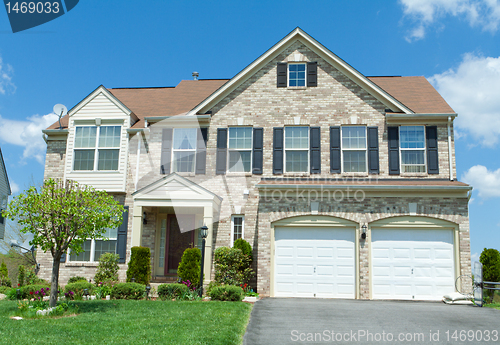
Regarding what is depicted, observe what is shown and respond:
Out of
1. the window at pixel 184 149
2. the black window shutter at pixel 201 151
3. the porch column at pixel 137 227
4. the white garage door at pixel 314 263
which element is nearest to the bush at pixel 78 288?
the porch column at pixel 137 227

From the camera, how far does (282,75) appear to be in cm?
1784

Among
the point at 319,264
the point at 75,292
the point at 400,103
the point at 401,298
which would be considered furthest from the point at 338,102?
the point at 75,292

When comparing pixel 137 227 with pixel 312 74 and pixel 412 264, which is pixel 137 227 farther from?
pixel 412 264

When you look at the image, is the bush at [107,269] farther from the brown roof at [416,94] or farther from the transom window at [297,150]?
the brown roof at [416,94]

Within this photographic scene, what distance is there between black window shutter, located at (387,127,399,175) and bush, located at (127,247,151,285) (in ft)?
32.3

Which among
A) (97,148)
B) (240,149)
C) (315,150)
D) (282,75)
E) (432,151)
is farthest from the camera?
(97,148)

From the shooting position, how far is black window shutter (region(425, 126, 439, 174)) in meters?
16.5

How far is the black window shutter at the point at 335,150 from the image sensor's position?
663 inches

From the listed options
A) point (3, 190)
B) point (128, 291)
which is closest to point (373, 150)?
point (128, 291)

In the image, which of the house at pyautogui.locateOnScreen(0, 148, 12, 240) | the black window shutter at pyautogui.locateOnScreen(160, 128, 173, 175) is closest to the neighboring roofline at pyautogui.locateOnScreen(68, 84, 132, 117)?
the black window shutter at pyautogui.locateOnScreen(160, 128, 173, 175)

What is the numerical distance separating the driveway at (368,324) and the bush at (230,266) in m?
2.72

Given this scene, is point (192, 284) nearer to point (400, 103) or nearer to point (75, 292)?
point (75, 292)

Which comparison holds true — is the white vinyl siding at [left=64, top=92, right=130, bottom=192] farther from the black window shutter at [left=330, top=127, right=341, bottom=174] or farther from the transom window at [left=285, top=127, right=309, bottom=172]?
the black window shutter at [left=330, top=127, right=341, bottom=174]

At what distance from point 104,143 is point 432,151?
1340cm
